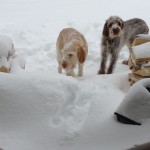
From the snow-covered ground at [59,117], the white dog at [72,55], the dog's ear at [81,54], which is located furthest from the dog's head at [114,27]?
the snow-covered ground at [59,117]

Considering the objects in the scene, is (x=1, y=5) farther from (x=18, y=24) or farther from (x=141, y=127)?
(x=141, y=127)

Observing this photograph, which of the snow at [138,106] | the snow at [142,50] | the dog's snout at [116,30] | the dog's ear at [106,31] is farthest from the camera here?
the dog's ear at [106,31]

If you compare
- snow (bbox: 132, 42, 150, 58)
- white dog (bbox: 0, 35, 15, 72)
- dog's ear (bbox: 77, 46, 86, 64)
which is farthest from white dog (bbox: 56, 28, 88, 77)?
snow (bbox: 132, 42, 150, 58)

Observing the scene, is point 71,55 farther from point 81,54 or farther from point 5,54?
point 5,54

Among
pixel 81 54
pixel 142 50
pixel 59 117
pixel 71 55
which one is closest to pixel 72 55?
pixel 71 55

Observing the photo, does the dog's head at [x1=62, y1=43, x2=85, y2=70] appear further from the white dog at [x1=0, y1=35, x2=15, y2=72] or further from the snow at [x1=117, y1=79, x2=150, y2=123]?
the snow at [x1=117, y1=79, x2=150, y2=123]

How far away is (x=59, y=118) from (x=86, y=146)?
267 millimetres

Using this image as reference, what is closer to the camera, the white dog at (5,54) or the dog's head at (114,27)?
the white dog at (5,54)

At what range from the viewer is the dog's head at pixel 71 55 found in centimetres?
525

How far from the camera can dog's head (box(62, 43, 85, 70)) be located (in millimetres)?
5250

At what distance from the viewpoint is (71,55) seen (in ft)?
17.2

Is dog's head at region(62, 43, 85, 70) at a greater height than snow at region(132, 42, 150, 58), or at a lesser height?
lesser

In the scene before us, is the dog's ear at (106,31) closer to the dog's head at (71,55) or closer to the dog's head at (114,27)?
the dog's head at (114,27)

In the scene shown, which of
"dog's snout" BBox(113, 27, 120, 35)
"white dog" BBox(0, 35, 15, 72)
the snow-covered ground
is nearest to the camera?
the snow-covered ground
